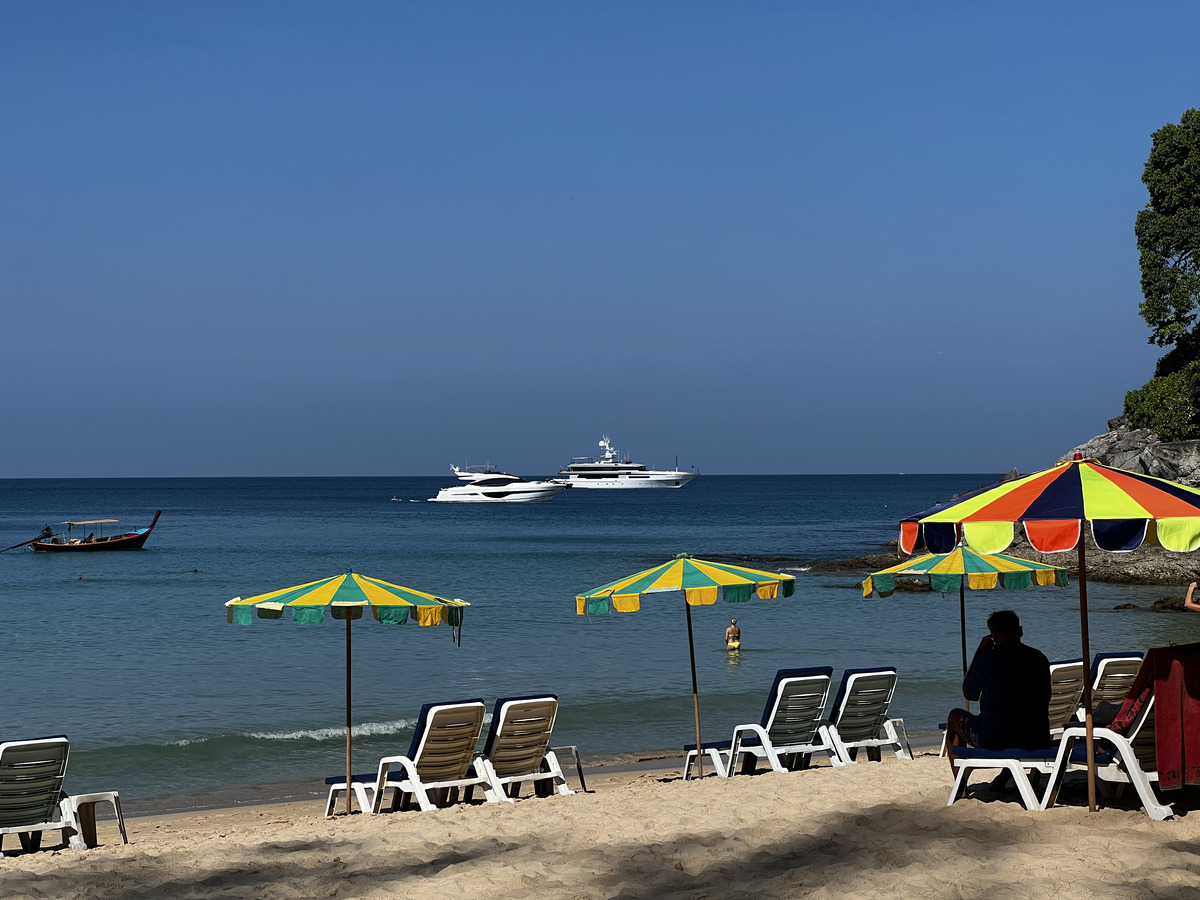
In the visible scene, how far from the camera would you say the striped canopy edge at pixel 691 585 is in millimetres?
8852

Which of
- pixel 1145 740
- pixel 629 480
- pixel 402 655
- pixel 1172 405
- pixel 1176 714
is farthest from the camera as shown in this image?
pixel 629 480

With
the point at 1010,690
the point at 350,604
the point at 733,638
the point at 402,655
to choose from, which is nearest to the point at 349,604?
the point at 350,604

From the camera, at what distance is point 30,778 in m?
6.92

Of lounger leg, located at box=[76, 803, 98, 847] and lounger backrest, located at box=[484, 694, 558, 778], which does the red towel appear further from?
lounger leg, located at box=[76, 803, 98, 847]

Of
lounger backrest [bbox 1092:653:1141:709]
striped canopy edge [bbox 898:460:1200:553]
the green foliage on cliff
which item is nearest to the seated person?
striped canopy edge [bbox 898:460:1200:553]

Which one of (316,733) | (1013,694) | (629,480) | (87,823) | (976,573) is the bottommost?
(316,733)

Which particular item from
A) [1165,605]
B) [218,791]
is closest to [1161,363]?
[1165,605]

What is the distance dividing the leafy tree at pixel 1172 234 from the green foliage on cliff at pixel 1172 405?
63.0 inches

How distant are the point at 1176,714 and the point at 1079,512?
47.9 inches

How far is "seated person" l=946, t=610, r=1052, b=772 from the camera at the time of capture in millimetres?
6297

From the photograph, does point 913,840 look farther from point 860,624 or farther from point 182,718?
point 860,624

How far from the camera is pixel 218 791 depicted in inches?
433

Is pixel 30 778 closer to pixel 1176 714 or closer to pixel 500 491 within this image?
pixel 1176 714

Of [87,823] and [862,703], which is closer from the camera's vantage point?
[87,823]
